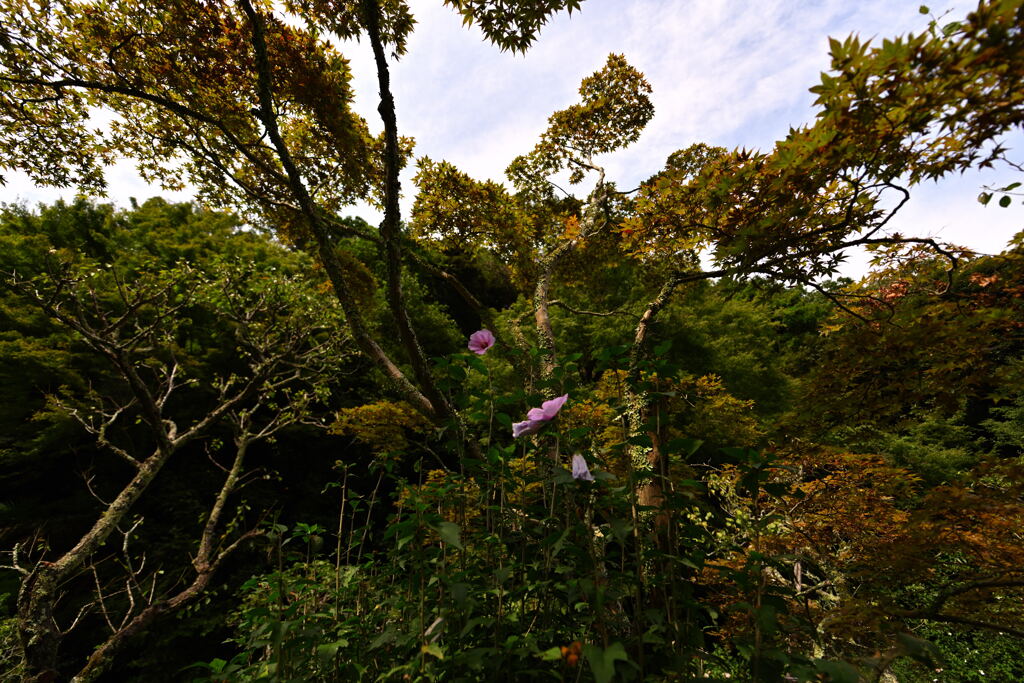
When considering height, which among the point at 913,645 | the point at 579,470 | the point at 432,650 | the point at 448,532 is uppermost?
the point at 579,470

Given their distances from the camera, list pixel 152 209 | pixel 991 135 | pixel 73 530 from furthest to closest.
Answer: pixel 152 209, pixel 73 530, pixel 991 135

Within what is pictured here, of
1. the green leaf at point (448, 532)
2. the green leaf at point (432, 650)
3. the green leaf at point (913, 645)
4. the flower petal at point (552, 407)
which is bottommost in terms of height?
the green leaf at point (432, 650)

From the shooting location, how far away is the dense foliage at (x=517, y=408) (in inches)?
41.1

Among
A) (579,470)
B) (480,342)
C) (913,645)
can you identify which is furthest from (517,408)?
(913,645)

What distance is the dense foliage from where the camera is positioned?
1.04 meters

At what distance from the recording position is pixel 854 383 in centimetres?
226

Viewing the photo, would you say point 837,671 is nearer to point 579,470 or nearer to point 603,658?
point 603,658

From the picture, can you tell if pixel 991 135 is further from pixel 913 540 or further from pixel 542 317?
pixel 542 317

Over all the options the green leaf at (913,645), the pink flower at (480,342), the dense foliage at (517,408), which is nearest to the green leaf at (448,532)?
the dense foliage at (517,408)

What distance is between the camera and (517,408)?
3.93 metres

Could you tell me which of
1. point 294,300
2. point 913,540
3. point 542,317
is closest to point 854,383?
point 913,540

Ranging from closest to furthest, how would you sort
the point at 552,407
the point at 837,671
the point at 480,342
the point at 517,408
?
the point at 837,671, the point at 552,407, the point at 480,342, the point at 517,408

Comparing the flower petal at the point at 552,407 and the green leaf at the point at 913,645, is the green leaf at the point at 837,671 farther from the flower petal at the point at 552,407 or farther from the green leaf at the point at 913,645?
the flower petal at the point at 552,407

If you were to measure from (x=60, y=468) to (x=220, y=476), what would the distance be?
209cm
